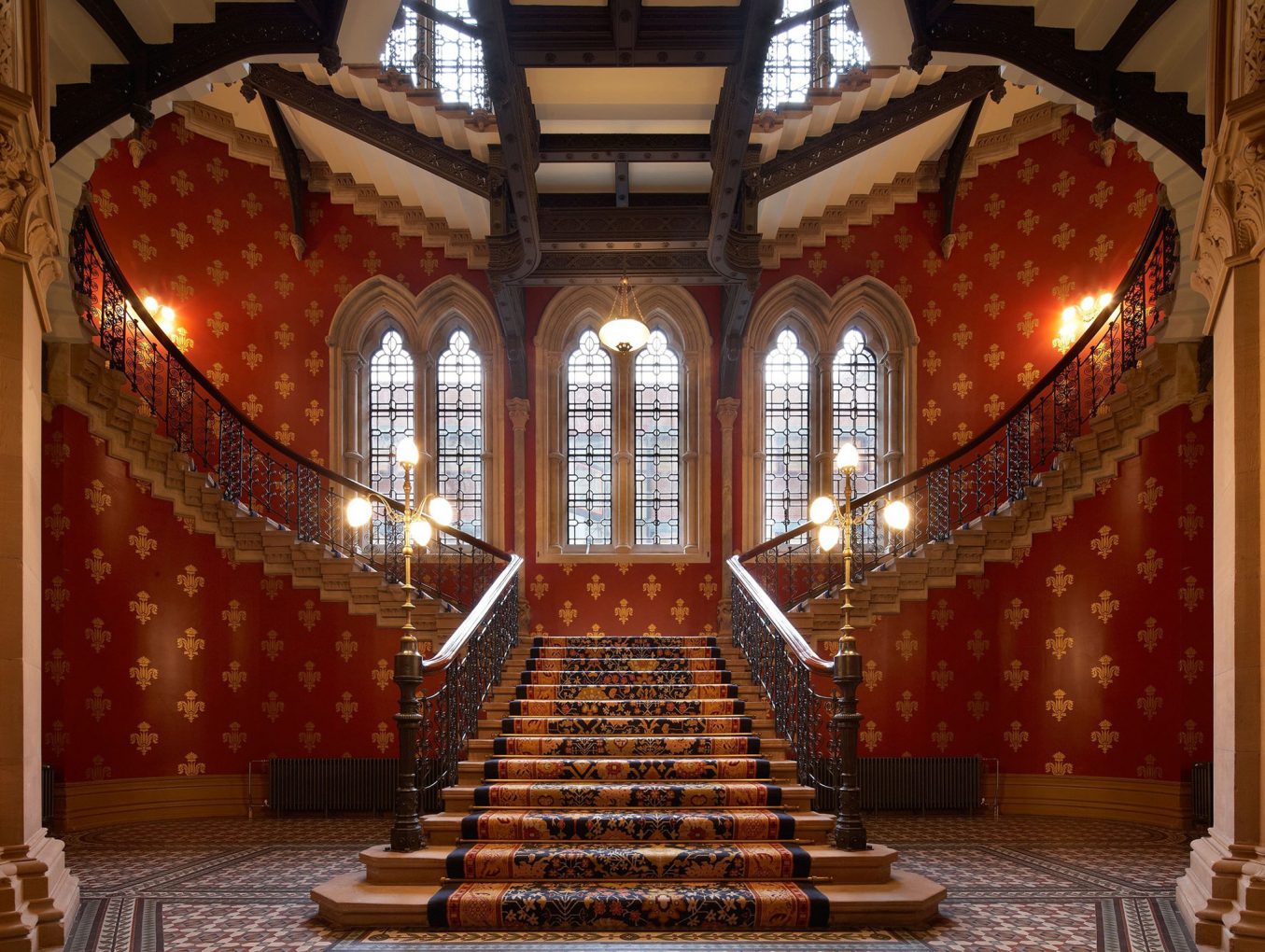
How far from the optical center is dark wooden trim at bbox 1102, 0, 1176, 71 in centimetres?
647

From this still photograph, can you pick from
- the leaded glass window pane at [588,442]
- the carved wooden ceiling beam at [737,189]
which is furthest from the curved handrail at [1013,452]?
the carved wooden ceiling beam at [737,189]

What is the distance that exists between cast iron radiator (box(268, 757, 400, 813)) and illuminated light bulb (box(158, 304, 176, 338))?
454 centimetres

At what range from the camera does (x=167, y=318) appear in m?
11.5

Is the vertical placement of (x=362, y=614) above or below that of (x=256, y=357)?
below

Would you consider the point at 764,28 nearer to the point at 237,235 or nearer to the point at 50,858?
the point at 50,858

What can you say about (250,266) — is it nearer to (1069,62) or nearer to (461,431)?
(461,431)

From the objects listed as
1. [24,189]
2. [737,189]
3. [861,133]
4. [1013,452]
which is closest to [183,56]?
[24,189]

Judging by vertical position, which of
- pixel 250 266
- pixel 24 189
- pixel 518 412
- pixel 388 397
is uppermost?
pixel 250 266

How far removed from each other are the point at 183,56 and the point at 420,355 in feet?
18.4

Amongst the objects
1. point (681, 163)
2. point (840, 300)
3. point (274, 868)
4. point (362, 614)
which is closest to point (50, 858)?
point (274, 868)

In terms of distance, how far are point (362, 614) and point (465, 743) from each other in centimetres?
264

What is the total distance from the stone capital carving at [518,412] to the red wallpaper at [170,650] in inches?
120

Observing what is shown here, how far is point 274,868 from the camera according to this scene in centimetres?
736

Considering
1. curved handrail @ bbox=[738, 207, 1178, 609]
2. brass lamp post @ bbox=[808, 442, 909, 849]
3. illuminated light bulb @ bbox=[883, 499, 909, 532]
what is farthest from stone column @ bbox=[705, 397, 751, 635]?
illuminated light bulb @ bbox=[883, 499, 909, 532]
